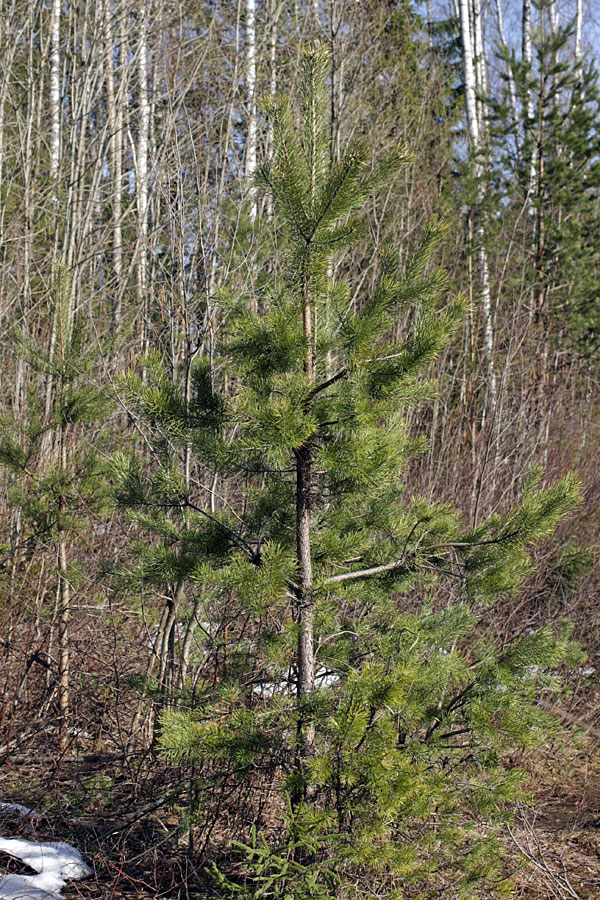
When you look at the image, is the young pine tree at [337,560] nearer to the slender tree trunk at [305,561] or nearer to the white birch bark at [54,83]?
the slender tree trunk at [305,561]

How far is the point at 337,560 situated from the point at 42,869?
176 cm

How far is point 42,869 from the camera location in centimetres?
334

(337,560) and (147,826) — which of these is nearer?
(337,560)

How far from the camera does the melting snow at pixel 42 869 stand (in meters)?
3.19

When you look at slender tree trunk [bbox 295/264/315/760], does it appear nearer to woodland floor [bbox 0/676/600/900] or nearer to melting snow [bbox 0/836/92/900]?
woodland floor [bbox 0/676/600/900]

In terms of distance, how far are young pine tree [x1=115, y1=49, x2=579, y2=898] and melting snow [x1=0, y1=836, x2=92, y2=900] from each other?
2.16ft

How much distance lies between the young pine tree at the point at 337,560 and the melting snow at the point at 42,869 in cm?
66

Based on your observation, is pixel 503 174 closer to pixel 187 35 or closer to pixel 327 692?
pixel 187 35

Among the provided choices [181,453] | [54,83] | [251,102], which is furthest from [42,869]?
[54,83]

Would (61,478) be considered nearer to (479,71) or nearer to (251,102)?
(251,102)

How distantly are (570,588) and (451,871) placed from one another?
2.85 metres

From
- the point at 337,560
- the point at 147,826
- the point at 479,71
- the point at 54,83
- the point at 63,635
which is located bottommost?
the point at 147,826

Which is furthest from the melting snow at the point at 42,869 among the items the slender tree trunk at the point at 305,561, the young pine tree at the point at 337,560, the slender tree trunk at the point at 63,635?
the slender tree trunk at the point at 305,561

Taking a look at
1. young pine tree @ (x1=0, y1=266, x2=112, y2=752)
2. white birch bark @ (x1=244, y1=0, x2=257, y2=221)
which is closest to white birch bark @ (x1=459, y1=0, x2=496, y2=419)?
white birch bark @ (x1=244, y1=0, x2=257, y2=221)
